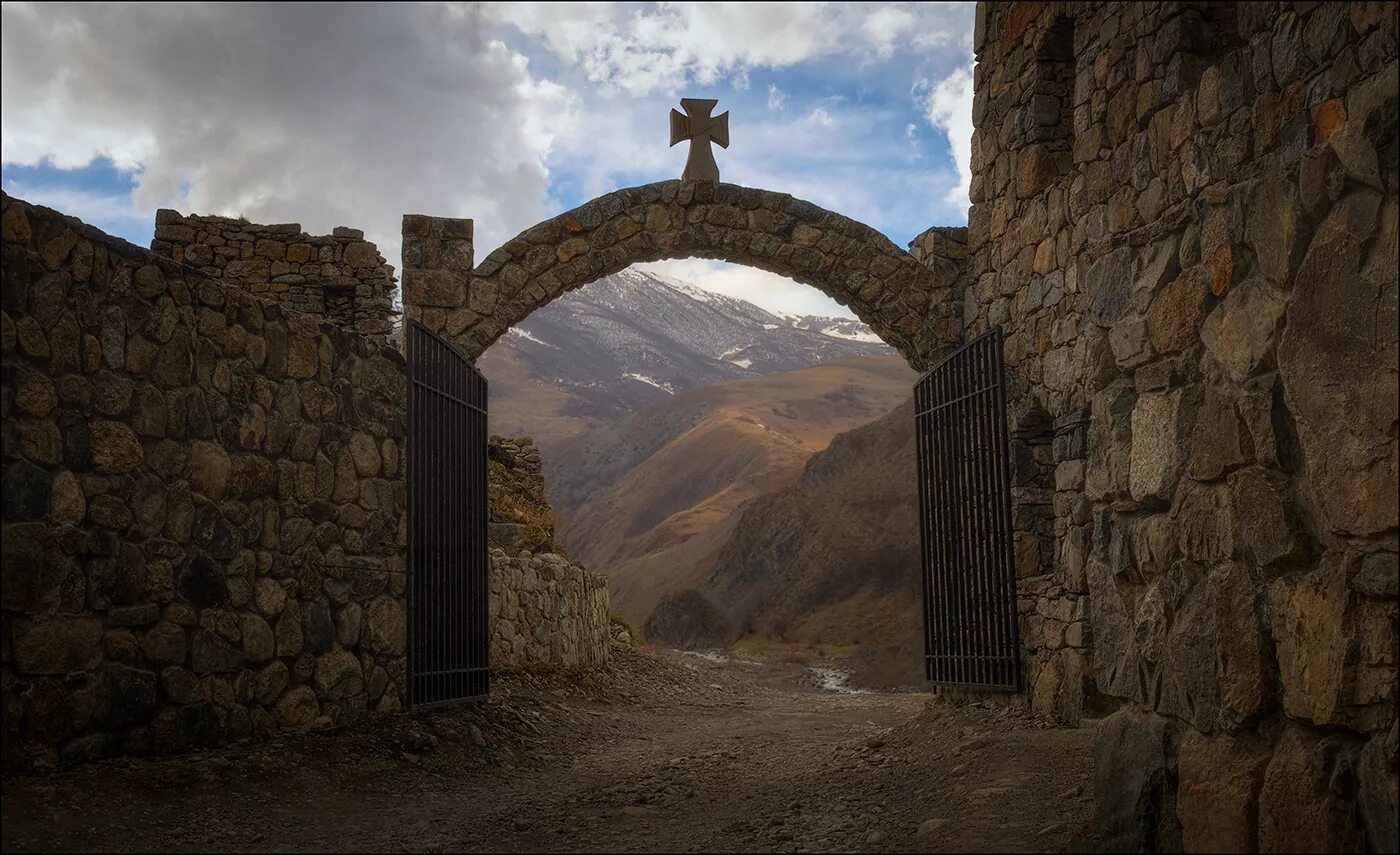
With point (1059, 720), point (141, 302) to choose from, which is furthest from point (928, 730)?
point (141, 302)

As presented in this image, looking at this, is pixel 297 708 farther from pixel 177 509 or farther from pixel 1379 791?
pixel 1379 791

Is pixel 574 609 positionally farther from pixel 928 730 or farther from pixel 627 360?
pixel 627 360

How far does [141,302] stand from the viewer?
5.56m

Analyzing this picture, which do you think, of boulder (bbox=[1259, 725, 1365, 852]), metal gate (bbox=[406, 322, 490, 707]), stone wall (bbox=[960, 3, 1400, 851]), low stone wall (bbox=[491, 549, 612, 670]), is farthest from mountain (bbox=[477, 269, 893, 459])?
boulder (bbox=[1259, 725, 1365, 852])

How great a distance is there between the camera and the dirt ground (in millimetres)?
4773

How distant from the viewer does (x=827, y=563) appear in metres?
24.4

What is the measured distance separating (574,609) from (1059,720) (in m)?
5.52

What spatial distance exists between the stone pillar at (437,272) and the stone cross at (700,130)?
6.87ft

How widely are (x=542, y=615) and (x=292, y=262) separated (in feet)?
12.1

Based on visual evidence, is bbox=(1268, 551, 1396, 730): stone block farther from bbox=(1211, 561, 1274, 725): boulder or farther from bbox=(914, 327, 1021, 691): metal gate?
bbox=(914, 327, 1021, 691): metal gate

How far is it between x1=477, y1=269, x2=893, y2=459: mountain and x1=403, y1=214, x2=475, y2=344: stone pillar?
44369mm

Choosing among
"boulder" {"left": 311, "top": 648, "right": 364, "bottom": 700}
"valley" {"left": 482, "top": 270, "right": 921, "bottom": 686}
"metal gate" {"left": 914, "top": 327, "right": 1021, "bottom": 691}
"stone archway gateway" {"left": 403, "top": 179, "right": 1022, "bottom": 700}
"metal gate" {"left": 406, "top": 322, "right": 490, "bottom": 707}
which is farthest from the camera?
"valley" {"left": 482, "top": 270, "right": 921, "bottom": 686}

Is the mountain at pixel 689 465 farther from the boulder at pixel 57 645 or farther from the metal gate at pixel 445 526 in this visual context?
the boulder at pixel 57 645

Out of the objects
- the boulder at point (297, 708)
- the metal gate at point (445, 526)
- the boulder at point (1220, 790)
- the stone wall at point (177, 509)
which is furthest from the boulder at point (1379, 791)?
the metal gate at point (445, 526)
